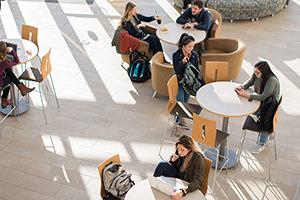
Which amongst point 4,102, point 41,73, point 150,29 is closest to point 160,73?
point 150,29

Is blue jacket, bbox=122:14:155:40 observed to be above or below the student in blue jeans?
below

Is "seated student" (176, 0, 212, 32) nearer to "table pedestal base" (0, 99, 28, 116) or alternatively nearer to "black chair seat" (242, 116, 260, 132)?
"black chair seat" (242, 116, 260, 132)

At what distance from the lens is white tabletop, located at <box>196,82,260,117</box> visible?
550 cm

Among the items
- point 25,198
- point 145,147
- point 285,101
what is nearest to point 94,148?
point 145,147

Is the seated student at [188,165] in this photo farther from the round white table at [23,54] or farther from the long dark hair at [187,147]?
the round white table at [23,54]

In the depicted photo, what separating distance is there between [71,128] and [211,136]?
2.31 m

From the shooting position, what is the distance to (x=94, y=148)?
6.40 metres

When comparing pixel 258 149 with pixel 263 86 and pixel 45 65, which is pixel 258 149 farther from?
pixel 45 65

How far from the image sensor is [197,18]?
7.70m

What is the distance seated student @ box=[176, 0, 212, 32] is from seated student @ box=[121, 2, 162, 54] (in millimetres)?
562

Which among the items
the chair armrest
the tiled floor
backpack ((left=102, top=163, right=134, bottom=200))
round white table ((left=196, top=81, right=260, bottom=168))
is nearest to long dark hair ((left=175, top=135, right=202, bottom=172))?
backpack ((left=102, top=163, right=134, bottom=200))

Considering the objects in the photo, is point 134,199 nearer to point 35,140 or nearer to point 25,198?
point 25,198

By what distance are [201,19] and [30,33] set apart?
8.88 feet

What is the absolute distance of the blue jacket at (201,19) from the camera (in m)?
7.59
